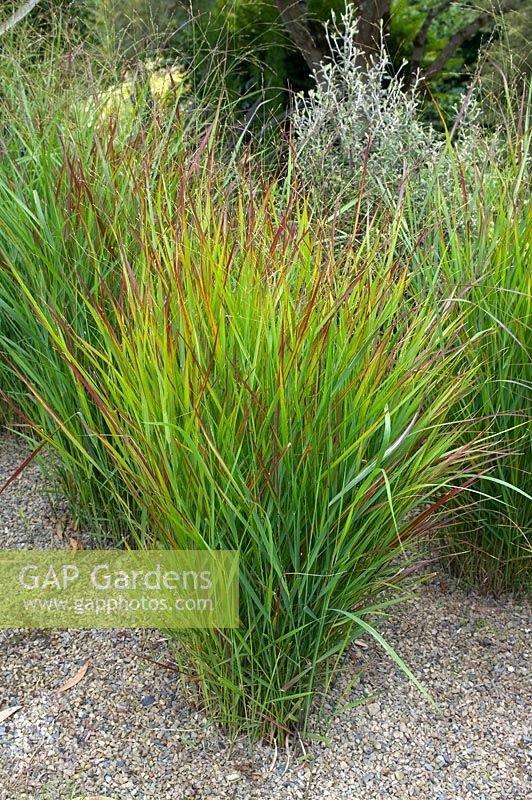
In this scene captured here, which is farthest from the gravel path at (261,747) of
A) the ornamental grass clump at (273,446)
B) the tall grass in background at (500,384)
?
the tall grass in background at (500,384)

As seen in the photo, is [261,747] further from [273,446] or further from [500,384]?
[500,384]

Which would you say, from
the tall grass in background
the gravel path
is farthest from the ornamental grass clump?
the tall grass in background

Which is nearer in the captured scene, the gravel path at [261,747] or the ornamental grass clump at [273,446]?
the ornamental grass clump at [273,446]

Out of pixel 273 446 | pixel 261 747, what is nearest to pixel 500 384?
pixel 273 446

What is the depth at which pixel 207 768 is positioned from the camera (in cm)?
182

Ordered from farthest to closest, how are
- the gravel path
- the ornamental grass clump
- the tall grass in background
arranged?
1. the tall grass in background
2. the gravel path
3. the ornamental grass clump

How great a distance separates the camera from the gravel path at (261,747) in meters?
1.80

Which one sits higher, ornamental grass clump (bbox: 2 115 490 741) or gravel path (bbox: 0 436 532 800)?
ornamental grass clump (bbox: 2 115 490 741)

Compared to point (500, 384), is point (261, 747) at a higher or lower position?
lower

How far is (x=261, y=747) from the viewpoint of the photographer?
186 centimetres

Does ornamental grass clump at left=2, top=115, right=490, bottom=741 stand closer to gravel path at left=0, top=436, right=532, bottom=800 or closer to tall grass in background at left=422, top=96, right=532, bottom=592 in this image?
gravel path at left=0, top=436, right=532, bottom=800

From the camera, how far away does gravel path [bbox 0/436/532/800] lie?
1801 millimetres

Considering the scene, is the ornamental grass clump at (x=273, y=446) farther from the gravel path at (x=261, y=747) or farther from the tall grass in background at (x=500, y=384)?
the tall grass in background at (x=500, y=384)

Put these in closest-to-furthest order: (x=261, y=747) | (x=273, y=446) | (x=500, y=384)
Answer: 1. (x=273, y=446)
2. (x=261, y=747)
3. (x=500, y=384)
